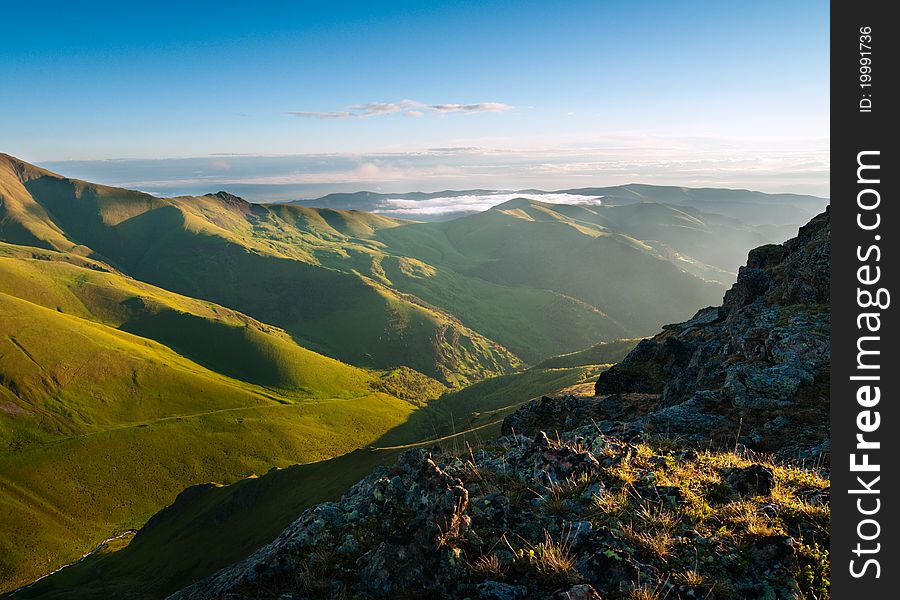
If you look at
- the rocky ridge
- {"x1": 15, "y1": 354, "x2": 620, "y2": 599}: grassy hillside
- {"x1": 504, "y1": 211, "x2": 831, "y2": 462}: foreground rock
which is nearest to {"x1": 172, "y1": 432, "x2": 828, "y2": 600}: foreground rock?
the rocky ridge

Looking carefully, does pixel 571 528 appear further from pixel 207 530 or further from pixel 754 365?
pixel 207 530

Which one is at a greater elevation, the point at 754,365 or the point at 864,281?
the point at 864,281

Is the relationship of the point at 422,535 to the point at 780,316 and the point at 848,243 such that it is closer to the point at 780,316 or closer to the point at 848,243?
the point at 848,243

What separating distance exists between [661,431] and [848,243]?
11522 mm

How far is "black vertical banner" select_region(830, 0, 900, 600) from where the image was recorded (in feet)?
28.2

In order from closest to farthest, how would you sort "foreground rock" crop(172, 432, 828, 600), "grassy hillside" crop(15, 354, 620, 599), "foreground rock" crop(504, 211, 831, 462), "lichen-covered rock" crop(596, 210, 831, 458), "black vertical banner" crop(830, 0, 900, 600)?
"foreground rock" crop(172, 432, 828, 600) < "black vertical banner" crop(830, 0, 900, 600) < "foreground rock" crop(504, 211, 831, 462) < "lichen-covered rock" crop(596, 210, 831, 458) < "grassy hillside" crop(15, 354, 620, 599)

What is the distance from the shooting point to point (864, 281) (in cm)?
992

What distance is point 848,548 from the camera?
8.11 metres

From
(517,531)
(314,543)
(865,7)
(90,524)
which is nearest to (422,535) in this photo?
(517,531)

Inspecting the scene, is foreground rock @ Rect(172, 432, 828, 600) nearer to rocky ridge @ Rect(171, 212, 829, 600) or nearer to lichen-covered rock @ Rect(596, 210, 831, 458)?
rocky ridge @ Rect(171, 212, 829, 600)

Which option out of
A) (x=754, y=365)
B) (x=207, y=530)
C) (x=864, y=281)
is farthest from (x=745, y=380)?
(x=207, y=530)

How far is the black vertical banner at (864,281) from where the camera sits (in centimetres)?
859

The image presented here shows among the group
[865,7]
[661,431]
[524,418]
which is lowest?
[524,418]

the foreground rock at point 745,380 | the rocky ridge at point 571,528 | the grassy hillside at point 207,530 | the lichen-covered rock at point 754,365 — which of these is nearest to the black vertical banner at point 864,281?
the rocky ridge at point 571,528
